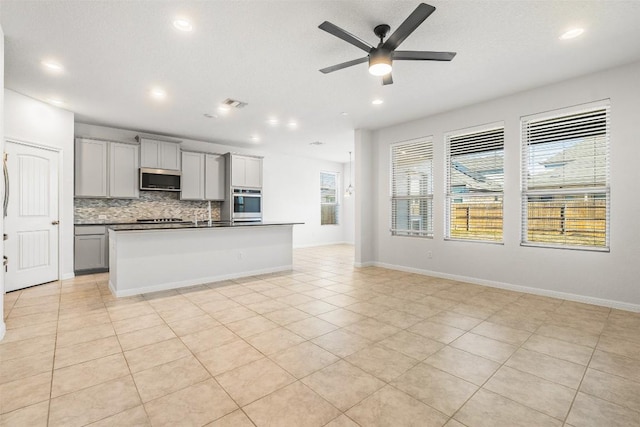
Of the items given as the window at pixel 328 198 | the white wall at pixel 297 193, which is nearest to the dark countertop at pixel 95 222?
the white wall at pixel 297 193

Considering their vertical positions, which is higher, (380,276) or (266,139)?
(266,139)

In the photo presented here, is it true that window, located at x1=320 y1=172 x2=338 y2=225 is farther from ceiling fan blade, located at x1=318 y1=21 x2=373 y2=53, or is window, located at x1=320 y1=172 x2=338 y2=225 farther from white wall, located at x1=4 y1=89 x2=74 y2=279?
ceiling fan blade, located at x1=318 y1=21 x2=373 y2=53

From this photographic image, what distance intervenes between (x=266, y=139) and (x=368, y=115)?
9.36 ft

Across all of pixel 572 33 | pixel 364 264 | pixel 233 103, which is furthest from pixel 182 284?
pixel 572 33

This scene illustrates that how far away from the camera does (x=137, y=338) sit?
2801 mm

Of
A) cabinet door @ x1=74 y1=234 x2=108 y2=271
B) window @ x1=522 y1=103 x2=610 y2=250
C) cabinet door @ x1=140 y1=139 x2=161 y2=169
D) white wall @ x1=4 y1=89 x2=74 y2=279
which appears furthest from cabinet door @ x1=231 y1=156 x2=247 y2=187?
window @ x1=522 y1=103 x2=610 y2=250

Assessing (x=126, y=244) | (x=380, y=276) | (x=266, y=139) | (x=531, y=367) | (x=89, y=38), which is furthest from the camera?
(x=266, y=139)

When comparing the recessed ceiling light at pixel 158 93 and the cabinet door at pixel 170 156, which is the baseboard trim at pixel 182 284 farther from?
the cabinet door at pixel 170 156

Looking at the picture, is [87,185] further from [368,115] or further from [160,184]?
[368,115]

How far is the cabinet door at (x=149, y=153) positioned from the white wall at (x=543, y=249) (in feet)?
15.7

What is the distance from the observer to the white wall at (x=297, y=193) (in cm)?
873

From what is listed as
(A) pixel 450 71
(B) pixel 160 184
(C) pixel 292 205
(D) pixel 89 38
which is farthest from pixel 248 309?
(C) pixel 292 205

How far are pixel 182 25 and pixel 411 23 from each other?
2.01 metres

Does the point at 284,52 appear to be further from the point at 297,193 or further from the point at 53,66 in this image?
the point at 297,193
